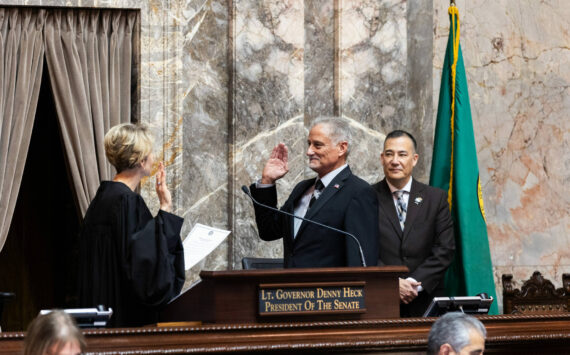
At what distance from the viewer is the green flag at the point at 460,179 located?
6262 millimetres

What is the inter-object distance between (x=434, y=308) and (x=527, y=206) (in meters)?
3.81

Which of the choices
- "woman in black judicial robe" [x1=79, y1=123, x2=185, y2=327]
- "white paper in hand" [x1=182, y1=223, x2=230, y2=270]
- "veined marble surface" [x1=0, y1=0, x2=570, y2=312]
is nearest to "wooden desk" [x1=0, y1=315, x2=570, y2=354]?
"woman in black judicial robe" [x1=79, y1=123, x2=185, y2=327]

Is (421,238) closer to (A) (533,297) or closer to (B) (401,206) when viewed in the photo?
(B) (401,206)

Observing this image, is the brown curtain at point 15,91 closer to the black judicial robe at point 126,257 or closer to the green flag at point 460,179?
the black judicial robe at point 126,257

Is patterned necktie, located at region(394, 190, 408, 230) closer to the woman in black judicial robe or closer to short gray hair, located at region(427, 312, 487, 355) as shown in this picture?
the woman in black judicial robe

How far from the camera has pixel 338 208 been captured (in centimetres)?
484

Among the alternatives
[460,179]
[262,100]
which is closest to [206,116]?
[262,100]

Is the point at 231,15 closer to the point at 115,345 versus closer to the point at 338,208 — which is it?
the point at 338,208

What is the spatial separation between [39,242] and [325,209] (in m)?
5.16

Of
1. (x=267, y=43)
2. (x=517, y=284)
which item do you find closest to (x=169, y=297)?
(x=267, y=43)

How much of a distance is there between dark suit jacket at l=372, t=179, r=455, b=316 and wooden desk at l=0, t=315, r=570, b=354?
3.62 feet

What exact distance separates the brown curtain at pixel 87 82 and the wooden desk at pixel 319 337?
3005 mm

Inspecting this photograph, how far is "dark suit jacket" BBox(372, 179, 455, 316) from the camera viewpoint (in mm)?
5312

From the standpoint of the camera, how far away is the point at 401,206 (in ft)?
18.4
